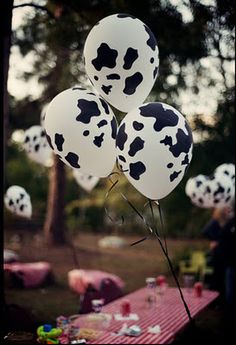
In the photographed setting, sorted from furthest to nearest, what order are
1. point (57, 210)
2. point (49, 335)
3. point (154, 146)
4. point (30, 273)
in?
1. point (57, 210)
2. point (30, 273)
3. point (49, 335)
4. point (154, 146)

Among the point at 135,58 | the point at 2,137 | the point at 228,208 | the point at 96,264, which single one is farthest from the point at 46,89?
the point at 135,58

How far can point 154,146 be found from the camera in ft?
10.1

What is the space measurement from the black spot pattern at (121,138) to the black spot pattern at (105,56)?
436 millimetres

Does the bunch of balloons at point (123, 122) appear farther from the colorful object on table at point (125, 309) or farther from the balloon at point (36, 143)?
the balloon at point (36, 143)

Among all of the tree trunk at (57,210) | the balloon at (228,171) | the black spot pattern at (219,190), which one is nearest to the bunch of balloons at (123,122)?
the black spot pattern at (219,190)

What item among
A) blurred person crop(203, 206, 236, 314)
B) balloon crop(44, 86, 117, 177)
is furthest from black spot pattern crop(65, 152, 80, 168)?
blurred person crop(203, 206, 236, 314)

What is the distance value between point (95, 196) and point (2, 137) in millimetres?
15009

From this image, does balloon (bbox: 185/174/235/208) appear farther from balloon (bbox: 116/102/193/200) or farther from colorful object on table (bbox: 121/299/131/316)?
balloon (bbox: 116/102/193/200)

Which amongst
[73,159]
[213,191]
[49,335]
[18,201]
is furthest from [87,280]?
[73,159]

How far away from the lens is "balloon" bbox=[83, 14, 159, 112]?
324 centimetres

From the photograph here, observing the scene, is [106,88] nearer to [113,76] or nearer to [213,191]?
[113,76]

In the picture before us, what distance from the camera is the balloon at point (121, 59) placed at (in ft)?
10.6

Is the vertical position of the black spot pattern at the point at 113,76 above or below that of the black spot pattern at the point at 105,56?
below

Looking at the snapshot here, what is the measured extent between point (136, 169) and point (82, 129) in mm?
450
